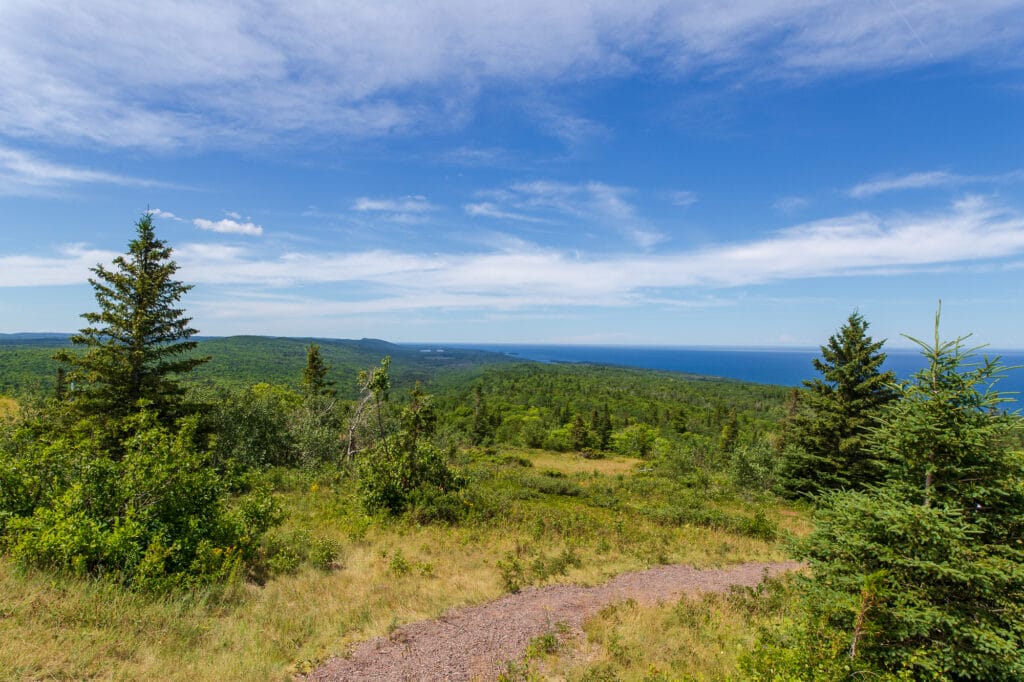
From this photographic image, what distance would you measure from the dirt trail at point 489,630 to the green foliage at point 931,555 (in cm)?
386

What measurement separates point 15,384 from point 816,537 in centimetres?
14981

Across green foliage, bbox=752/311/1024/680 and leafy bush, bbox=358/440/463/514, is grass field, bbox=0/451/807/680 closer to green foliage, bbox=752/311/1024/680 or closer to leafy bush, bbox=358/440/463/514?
leafy bush, bbox=358/440/463/514

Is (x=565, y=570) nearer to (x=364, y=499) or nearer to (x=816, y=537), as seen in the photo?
(x=816, y=537)

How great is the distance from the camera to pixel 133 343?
684 inches

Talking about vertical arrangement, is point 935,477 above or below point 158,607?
above

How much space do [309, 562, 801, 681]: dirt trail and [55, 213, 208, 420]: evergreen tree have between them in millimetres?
15879

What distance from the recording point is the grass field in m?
5.43

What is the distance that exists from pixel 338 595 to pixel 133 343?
15.3 meters

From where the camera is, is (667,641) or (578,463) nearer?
(667,641)

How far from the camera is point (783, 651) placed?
4.91 meters

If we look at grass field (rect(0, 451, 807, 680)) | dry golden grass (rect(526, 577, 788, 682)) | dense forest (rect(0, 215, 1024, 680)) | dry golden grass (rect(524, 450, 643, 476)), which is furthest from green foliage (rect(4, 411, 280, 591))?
dry golden grass (rect(524, 450, 643, 476))

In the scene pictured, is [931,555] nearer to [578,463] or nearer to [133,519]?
[133,519]

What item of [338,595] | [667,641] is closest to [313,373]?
[338,595]

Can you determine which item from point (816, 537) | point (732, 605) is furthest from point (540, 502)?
point (816, 537)
